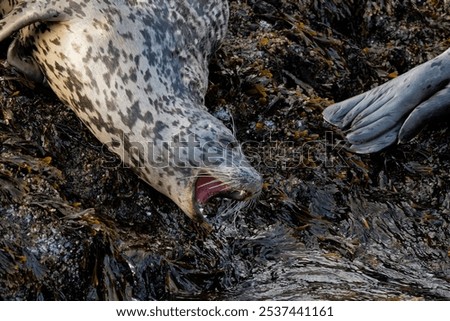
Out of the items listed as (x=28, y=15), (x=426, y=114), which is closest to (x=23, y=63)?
(x=28, y=15)

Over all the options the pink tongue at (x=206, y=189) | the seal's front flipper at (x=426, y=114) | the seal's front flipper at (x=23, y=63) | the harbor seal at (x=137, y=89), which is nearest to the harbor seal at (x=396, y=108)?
the seal's front flipper at (x=426, y=114)

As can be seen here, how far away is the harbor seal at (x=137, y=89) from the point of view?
186 inches

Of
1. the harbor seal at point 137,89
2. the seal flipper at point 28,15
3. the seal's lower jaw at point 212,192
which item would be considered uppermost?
the seal flipper at point 28,15

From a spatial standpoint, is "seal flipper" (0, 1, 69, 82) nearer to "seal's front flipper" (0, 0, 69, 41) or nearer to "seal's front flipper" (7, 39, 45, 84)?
"seal's front flipper" (0, 0, 69, 41)

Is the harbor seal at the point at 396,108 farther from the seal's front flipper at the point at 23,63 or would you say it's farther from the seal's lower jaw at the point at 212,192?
the seal's front flipper at the point at 23,63

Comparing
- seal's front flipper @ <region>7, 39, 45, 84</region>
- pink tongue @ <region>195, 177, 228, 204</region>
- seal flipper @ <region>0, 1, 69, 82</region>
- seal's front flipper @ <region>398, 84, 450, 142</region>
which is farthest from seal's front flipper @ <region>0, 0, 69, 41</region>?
seal's front flipper @ <region>398, 84, 450, 142</region>

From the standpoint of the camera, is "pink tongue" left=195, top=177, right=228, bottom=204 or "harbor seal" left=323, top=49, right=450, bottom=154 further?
"harbor seal" left=323, top=49, right=450, bottom=154

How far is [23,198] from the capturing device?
4488 millimetres

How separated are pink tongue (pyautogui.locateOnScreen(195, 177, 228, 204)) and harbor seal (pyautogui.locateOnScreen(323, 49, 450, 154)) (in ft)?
3.68

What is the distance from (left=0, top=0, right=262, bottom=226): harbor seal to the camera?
4.71 metres

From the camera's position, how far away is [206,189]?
15.6 feet

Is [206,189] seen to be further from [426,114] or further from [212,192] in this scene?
[426,114]

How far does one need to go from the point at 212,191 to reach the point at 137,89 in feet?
2.05
